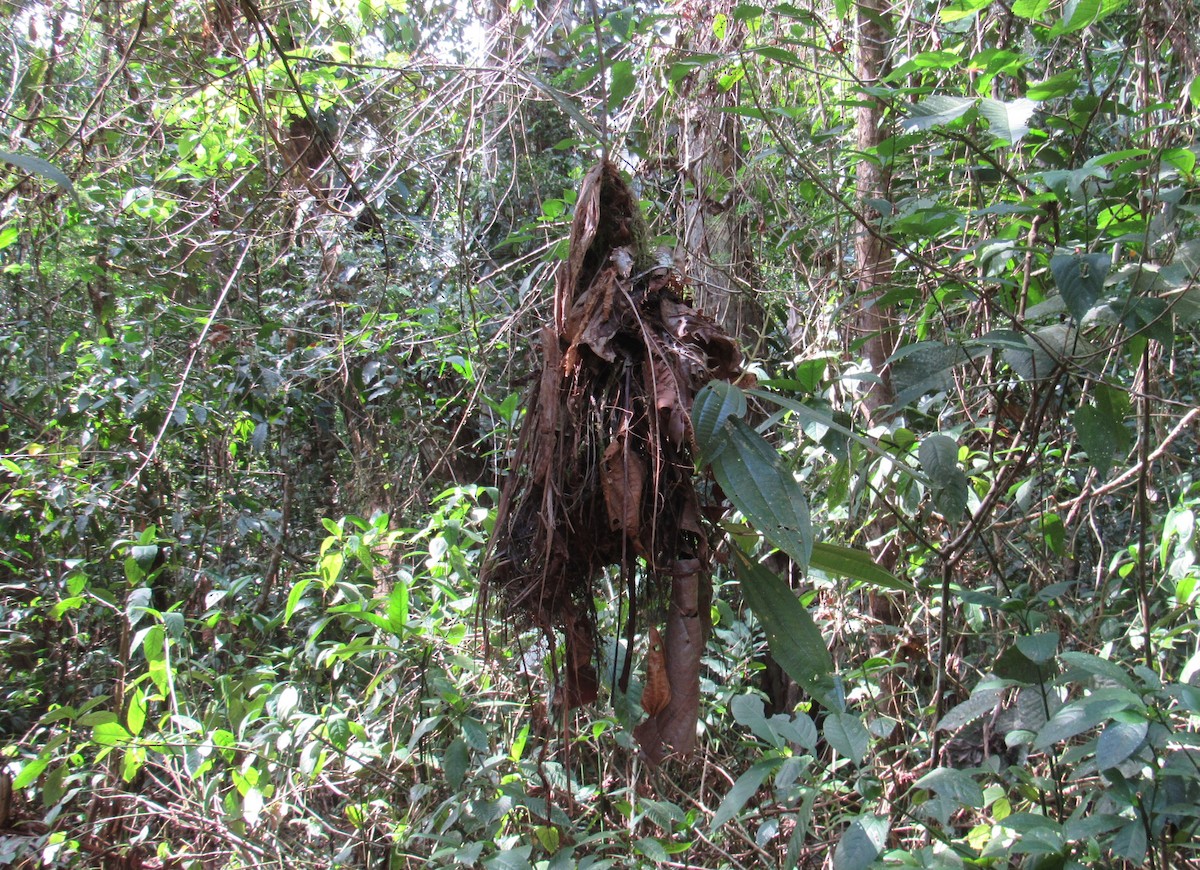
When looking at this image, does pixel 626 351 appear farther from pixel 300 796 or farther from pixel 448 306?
pixel 448 306

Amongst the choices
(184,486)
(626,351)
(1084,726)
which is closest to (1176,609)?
(1084,726)

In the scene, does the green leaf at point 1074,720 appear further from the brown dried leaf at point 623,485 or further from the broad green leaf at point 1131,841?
the brown dried leaf at point 623,485

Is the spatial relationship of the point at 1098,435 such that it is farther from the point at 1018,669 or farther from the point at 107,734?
the point at 107,734

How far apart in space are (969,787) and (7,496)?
10.2 ft

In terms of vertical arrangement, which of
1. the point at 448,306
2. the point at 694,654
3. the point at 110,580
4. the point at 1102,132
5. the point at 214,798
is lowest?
the point at 214,798

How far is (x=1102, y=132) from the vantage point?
2.50 m

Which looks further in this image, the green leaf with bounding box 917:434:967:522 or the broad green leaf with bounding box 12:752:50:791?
the broad green leaf with bounding box 12:752:50:791

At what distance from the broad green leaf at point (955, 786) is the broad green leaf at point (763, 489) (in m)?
0.57

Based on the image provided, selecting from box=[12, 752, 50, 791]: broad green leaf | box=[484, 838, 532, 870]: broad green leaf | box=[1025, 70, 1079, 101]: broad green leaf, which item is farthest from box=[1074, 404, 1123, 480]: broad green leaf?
box=[12, 752, 50, 791]: broad green leaf

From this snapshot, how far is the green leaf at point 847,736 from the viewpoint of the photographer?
4.02 ft

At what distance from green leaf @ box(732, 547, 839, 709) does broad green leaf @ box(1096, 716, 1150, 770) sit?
39cm

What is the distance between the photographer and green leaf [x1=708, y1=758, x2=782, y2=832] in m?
1.29

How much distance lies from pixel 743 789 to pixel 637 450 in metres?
0.65

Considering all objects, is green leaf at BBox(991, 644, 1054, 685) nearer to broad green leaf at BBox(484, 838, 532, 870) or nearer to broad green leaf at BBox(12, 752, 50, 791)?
broad green leaf at BBox(484, 838, 532, 870)
